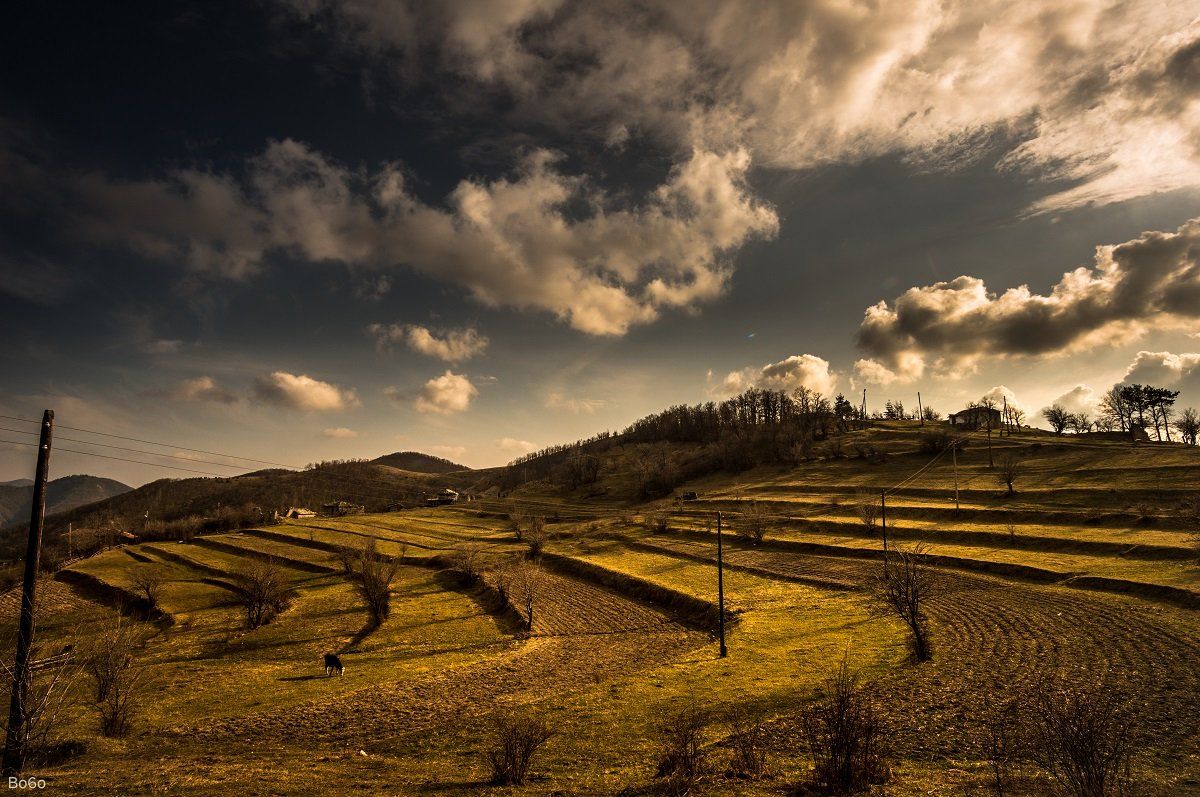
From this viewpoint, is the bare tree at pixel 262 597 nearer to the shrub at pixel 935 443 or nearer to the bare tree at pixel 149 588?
the bare tree at pixel 149 588

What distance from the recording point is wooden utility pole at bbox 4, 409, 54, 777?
1828cm

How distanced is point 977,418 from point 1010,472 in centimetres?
9376

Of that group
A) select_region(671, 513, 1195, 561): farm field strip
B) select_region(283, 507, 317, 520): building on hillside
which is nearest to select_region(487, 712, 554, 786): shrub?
select_region(671, 513, 1195, 561): farm field strip

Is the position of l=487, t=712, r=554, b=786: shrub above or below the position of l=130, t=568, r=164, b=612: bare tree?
above

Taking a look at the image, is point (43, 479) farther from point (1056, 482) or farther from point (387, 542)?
point (1056, 482)

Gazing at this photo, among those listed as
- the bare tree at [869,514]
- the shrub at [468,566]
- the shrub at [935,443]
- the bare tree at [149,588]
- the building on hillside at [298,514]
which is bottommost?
the bare tree at [149,588]

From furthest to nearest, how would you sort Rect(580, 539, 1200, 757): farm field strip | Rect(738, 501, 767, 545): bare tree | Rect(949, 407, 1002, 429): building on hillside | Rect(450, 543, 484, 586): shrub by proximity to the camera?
Rect(949, 407, 1002, 429): building on hillside → Rect(738, 501, 767, 545): bare tree → Rect(450, 543, 484, 586): shrub → Rect(580, 539, 1200, 757): farm field strip

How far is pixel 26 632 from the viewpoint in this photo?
63.1 feet

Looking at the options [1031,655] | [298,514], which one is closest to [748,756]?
[1031,655]

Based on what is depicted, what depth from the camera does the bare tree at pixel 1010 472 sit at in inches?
3462

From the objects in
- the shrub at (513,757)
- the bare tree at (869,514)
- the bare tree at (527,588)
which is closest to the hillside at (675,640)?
the bare tree at (527,588)

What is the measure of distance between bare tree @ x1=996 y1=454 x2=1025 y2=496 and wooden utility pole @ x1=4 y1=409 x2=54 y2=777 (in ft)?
355

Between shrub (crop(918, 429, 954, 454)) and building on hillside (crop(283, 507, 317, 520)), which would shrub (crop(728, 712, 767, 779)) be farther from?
building on hillside (crop(283, 507, 317, 520))

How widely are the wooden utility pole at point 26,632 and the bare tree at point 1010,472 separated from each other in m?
108
